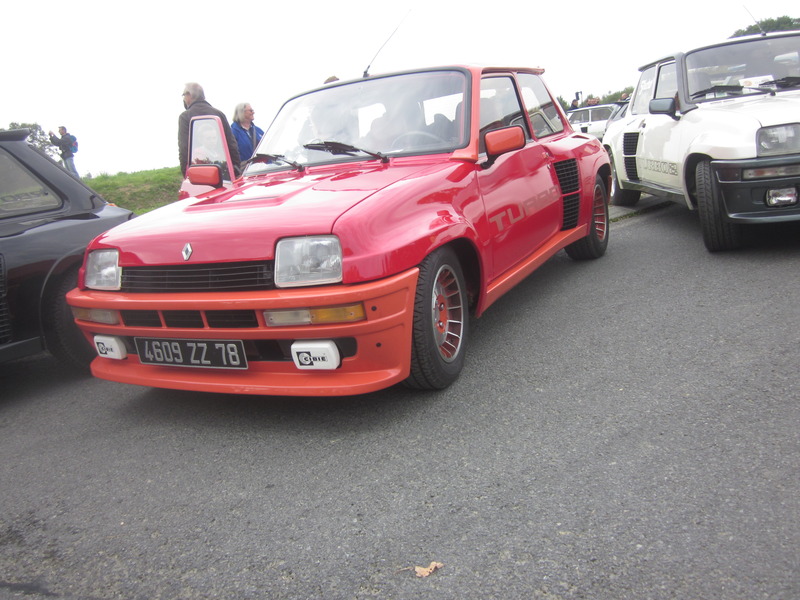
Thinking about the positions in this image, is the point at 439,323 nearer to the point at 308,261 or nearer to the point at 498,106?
the point at 308,261

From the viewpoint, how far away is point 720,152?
15.3ft

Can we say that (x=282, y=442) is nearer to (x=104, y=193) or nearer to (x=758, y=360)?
(x=758, y=360)

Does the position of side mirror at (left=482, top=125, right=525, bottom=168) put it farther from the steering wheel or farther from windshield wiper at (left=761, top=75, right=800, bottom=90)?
windshield wiper at (left=761, top=75, right=800, bottom=90)

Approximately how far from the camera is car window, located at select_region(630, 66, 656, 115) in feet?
22.0

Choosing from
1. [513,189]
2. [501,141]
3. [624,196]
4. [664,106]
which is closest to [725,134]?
[664,106]

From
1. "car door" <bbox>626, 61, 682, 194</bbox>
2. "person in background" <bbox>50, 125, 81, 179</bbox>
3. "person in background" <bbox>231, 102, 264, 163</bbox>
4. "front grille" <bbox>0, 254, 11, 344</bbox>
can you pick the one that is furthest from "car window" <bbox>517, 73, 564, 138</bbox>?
"person in background" <bbox>50, 125, 81, 179</bbox>

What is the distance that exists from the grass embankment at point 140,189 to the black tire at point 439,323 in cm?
1233

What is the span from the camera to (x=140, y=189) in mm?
15953

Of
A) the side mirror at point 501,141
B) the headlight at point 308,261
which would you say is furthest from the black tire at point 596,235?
the headlight at point 308,261

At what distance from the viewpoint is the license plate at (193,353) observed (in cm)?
271

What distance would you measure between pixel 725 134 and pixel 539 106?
1322mm

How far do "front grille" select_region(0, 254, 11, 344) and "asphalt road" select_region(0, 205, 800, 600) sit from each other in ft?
1.28

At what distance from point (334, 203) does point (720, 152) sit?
127 inches

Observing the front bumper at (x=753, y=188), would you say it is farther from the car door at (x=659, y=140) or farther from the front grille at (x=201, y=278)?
the front grille at (x=201, y=278)
